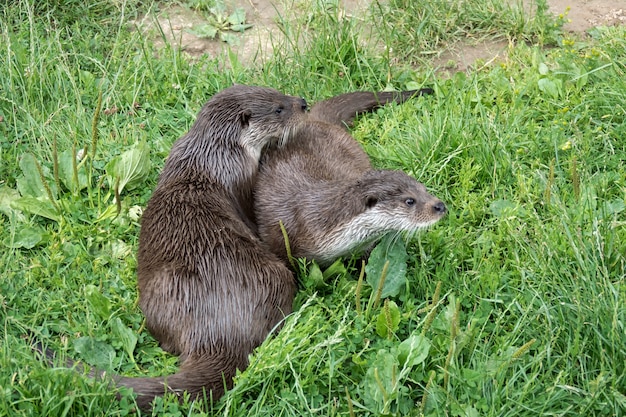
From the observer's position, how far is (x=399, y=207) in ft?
9.22

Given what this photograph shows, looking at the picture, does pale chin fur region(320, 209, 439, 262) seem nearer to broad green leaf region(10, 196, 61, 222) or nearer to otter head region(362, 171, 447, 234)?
otter head region(362, 171, 447, 234)

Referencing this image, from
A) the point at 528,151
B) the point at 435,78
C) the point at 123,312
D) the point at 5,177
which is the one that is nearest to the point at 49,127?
the point at 5,177

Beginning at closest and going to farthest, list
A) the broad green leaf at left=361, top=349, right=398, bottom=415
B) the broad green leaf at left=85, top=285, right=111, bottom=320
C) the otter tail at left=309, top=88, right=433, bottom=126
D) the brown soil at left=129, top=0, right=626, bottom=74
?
the broad green leaf at left=361, top=349, right=398, bottom=415
the broad green leaf at left=85, top=285, right=111, bottom=320
the otter tail at left=309, top=88, right=433, bottom=126
the brown soil at left=129, top=0, right=626, bottom=74

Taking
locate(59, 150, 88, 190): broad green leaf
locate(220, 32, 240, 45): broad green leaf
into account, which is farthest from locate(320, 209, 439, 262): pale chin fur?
locate(220, 32, 240, 45): broad green leaf

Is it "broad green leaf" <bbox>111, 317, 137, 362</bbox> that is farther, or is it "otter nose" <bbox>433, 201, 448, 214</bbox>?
"otter nose" <bbox>433, 201, 448, 214</bbox>

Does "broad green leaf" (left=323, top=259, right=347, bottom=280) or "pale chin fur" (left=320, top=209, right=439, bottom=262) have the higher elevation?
"pale chin fur" (left=320, top=209, right=439, bottom=262)

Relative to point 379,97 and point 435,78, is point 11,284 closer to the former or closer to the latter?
point 379,97

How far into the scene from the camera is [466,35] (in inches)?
160

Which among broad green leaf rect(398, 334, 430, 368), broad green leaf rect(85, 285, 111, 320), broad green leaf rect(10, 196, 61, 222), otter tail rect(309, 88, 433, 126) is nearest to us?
broad green leaf rect(398, 334, 430, 368)

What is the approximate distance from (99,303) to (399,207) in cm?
108

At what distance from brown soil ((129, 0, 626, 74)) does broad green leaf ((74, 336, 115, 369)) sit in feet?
5.91

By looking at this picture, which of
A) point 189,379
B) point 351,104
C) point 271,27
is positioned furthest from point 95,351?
point 271,27

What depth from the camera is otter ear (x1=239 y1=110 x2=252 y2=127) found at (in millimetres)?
3146

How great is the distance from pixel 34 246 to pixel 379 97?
1.64 m
